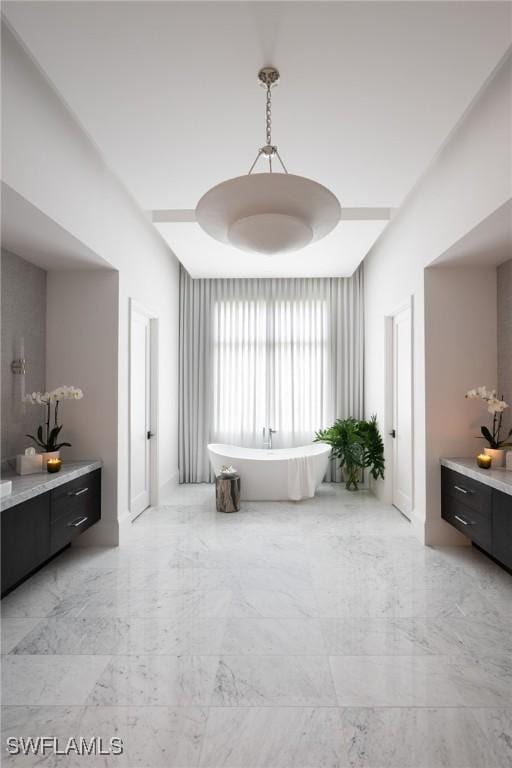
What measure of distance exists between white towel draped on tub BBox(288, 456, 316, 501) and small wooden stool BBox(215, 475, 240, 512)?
0.68 meters

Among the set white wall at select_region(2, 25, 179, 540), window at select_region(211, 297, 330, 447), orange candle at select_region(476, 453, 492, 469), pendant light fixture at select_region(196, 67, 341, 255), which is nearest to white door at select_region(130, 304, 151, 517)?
white wall at select_region(2, 25, 179, 540)

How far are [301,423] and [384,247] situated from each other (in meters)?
2.58

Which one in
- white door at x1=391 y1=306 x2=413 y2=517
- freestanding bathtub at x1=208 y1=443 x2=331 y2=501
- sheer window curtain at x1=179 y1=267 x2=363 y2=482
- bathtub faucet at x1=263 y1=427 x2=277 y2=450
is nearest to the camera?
white door at x1=391 y1=306 x2=413 y2=517

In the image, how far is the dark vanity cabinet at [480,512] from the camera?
2.76 meters

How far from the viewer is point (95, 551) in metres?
3.59

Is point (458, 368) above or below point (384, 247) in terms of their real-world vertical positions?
below

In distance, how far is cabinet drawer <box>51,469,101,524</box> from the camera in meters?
2.98

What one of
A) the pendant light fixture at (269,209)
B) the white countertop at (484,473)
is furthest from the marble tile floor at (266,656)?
the pendant light fixture at (269,209)

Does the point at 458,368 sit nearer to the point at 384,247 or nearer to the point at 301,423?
the point at 384,247

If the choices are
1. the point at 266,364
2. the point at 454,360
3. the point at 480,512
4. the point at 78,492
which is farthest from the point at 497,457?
the point at 266,364

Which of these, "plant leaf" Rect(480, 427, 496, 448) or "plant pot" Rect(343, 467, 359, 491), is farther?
"plant pot" Rect(343, 467, 359, 491)

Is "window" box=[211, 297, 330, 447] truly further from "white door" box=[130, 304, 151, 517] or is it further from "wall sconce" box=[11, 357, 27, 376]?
"wall sconce" box=[11, 357, 27, 376]

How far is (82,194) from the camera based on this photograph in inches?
122

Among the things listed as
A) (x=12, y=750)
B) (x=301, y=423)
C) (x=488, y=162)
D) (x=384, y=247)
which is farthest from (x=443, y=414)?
(x=12, y=750)
